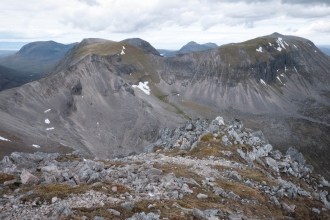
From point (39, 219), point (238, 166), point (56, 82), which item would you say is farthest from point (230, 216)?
point (56, 82)

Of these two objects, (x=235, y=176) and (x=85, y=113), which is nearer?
(x=235, y=176)

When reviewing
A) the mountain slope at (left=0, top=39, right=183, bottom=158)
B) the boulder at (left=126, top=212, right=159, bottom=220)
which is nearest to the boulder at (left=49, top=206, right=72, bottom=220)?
the boulder at (left=126, top=212, right=159, bottom=220)

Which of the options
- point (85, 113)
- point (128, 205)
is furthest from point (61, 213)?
point (85, 113)

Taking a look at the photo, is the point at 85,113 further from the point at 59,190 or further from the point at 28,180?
the point at 59,190

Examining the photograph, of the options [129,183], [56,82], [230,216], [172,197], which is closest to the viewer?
[230,216]

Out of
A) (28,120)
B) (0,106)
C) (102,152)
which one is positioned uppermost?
(0,106)

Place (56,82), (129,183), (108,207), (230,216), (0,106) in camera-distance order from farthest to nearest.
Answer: (56,82) → (0,106) → (129,183) → (230,216) → (108,207)

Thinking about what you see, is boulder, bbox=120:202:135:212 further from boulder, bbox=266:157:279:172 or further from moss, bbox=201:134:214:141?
boulder, bbox=266:157:279:172

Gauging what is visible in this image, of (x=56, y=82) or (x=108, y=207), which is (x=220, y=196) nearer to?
(x=108, y=207)

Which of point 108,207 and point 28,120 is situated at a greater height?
point 108,207

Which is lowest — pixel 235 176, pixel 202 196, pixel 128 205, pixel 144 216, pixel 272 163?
pixel 272 163

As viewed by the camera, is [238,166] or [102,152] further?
[102,152]
